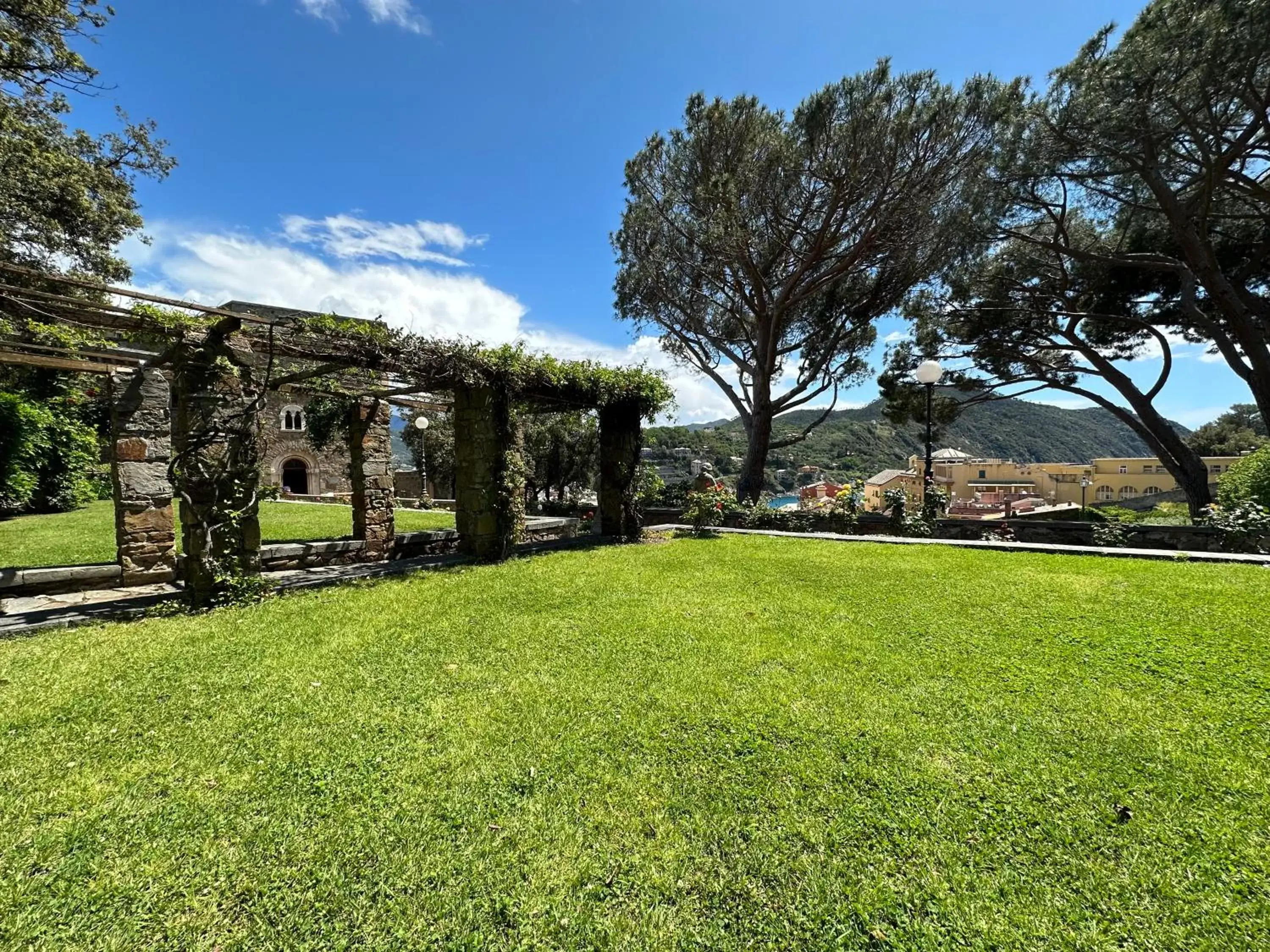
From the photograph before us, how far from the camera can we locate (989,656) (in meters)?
3.35

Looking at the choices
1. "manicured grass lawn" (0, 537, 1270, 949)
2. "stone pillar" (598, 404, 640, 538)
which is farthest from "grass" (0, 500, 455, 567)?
"manicured grass lawn" (0, 537, 1270, 949)

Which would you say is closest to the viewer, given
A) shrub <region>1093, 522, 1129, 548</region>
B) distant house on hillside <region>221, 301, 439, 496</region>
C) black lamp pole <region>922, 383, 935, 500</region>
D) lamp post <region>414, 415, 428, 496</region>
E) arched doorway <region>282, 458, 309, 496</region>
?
shrub <region>1093, 522, 1129, 548</region>

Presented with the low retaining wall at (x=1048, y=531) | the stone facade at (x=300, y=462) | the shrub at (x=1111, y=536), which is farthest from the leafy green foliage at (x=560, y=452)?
the shrub at (x=1111, y=536)

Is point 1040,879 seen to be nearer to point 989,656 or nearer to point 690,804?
point 690,804

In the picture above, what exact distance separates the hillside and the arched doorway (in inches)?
768

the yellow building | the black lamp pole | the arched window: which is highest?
the arched window

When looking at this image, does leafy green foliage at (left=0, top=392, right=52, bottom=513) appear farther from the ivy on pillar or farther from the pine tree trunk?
the pine tree trunk

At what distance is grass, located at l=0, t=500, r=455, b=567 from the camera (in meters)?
6.62

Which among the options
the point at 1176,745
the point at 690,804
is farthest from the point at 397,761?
the point at 1176,745

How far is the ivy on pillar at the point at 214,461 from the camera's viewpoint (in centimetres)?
469

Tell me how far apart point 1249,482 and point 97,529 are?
809 inches

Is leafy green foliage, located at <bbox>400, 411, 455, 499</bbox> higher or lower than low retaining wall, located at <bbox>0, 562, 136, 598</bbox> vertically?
higher

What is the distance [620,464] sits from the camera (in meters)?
8.66

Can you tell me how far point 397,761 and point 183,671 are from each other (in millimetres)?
2142
